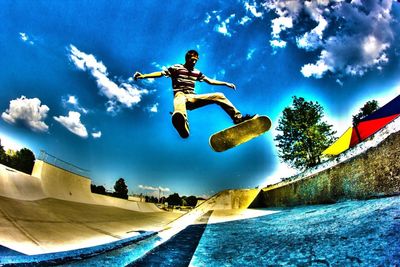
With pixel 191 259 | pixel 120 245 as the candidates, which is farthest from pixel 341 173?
pixel 120 245

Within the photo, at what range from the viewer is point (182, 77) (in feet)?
16.2

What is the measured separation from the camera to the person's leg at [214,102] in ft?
15.5

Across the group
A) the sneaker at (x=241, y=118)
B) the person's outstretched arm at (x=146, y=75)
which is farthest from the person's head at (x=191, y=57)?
the sneaker at (x=241, y=118)

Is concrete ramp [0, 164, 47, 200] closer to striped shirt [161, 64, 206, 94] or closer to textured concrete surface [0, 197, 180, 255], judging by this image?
textured concrete surface [0, 197, 180, 255]

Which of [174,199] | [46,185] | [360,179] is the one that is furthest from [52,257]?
[174,199]

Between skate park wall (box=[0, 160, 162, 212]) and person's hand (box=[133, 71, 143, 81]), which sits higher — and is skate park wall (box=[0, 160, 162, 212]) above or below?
below

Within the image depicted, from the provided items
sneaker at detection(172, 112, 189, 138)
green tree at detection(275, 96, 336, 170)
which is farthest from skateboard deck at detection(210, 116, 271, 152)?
green tree at detection(275, 96, 336, 170)

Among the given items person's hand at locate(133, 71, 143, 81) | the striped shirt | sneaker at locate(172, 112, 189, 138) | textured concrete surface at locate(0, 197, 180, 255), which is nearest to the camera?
sneaker at locate(172, 112, 189, 138)

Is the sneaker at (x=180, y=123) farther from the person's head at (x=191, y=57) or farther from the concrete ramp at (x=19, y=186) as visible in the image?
the concrete ramp at (x=19, y=186)

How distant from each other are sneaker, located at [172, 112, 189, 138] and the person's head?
5.29 feet

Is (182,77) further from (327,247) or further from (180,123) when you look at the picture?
(327,247)

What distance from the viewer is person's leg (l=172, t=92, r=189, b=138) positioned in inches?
162

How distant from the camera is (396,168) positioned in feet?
8.58

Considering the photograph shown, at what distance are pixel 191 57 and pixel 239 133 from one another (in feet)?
6.42
